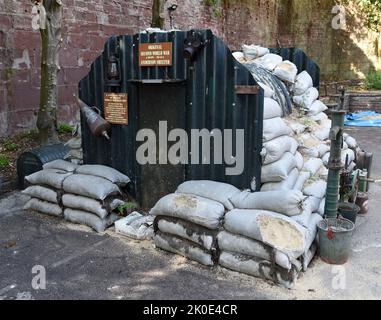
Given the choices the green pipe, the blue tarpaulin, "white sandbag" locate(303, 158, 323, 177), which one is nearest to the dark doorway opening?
"white sandbag" locate(303, 158, 323, 177)

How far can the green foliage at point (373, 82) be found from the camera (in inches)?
690

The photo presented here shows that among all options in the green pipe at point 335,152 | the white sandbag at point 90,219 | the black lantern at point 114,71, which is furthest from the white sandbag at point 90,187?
the green pipe at point 335,152

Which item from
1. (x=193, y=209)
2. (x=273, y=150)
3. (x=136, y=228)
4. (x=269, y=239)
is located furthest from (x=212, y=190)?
(x=136, y=228)

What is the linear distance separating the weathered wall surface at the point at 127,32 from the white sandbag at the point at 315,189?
6.27 metres

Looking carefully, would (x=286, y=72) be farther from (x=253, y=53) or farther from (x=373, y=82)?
(x=373, y=82)

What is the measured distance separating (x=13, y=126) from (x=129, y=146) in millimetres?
3923

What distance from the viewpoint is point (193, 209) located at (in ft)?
14.9

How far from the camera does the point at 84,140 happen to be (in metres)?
6.48

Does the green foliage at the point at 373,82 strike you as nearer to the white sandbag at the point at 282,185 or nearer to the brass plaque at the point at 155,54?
the white sandbag at the point at 282,185

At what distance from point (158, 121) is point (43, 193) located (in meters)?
1.99

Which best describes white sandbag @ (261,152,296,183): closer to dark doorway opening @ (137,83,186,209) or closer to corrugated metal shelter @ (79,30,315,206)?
corrugated metal shelter @ (79,30,315,206)

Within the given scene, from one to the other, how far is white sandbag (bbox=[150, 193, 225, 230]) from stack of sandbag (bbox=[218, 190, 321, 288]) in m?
0.13

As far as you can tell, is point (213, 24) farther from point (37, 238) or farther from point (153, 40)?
point (37, 238)
